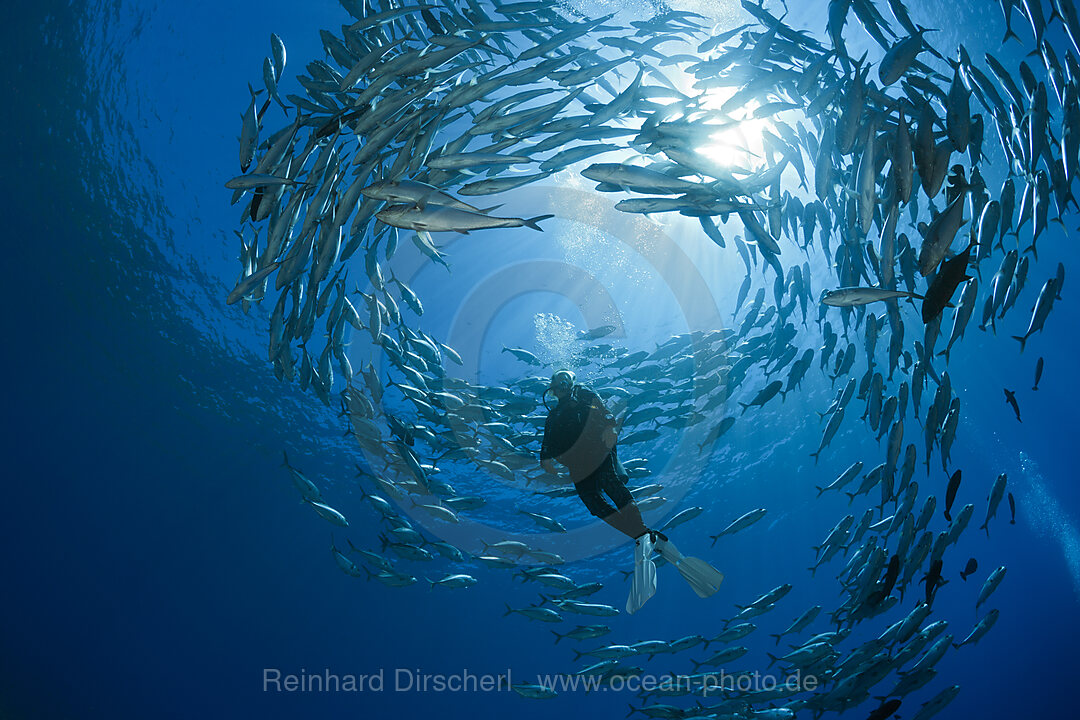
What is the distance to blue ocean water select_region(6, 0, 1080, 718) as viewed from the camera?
449 inches

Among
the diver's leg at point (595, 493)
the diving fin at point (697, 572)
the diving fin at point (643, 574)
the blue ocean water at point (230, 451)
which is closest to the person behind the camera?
the diving fin at point (697, 572)

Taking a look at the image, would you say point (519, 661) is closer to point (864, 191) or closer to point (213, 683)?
point (213, 683)

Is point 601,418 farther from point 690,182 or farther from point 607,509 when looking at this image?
point 690,182

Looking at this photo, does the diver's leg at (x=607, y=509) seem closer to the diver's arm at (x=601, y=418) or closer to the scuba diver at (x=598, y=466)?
the scuba diver at (x=598, y=466)

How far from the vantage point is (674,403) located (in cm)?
1414

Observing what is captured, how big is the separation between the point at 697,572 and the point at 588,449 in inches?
65.3

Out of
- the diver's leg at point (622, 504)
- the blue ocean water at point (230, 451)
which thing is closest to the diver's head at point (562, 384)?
the diver's leg at point (622, 504)

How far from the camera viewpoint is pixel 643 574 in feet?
18.5

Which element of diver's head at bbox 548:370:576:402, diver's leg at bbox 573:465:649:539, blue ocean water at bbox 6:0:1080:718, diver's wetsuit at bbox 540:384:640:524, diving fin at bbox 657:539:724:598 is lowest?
diving fin at bbox 657:539:724:598

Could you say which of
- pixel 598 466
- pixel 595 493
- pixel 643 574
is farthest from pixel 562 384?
pixel 643 574

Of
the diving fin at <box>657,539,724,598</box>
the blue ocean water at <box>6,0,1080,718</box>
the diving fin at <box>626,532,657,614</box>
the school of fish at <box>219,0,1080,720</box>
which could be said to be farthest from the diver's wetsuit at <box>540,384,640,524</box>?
the blue ocean water at <box>6,0,1080,718</box>

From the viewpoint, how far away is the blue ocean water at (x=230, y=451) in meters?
11.4

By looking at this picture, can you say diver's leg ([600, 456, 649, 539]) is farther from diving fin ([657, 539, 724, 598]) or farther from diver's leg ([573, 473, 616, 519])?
diving fin ([657, 539, 724, 598])

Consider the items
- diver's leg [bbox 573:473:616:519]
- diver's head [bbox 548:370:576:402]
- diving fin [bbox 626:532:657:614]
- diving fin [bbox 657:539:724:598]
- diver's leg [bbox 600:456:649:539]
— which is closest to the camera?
diving fin [bbox 657:539:724:598]
